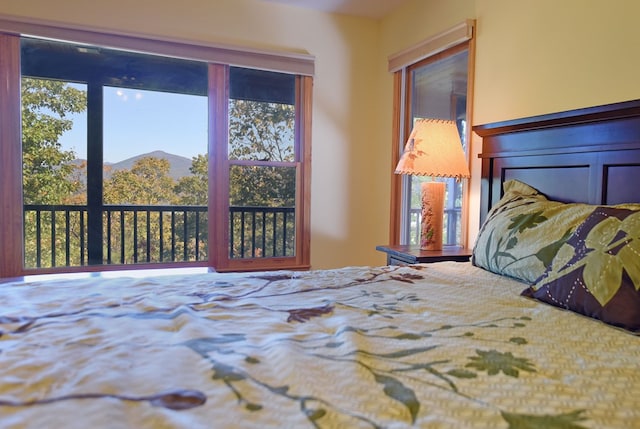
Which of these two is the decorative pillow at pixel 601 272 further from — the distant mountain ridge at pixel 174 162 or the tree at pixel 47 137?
the tree at pixel 47 137

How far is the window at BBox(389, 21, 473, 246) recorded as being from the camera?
2.80 m

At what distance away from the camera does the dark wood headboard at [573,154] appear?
1.64 metres

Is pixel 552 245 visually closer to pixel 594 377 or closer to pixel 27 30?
pixel 594 377

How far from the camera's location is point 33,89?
2.98 meters

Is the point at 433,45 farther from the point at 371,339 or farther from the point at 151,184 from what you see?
the point at 371,339

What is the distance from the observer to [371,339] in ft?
3.14

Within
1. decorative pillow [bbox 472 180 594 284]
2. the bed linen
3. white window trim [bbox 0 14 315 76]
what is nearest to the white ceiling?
white window trim [bbox 0 14 315 76]

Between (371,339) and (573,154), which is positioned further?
(573,154)

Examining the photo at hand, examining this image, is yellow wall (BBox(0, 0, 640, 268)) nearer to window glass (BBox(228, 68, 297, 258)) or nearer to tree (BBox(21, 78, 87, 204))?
window glass (BBox(228, 68, 297, 258))

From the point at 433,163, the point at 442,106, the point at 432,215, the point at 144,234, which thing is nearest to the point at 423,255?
the point at 432,215

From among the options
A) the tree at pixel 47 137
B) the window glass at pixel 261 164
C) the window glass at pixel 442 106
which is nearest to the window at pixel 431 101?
the window glass at pixel 442 106

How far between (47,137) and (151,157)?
27.5 inches

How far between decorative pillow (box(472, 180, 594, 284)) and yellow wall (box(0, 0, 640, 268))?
0.57 metres

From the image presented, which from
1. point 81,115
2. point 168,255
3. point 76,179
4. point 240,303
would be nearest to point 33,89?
point 81,115
